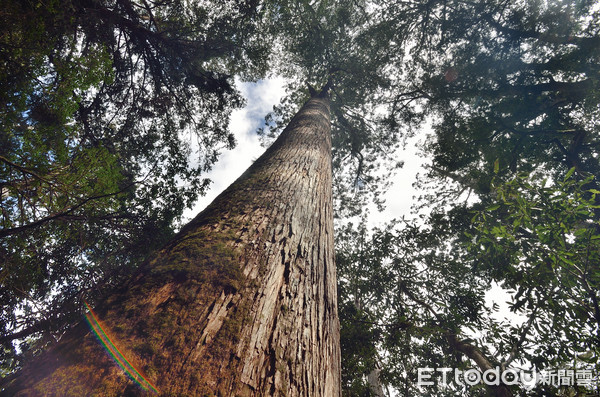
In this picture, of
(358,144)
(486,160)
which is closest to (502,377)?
(486,160)

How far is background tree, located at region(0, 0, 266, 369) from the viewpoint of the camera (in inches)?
118

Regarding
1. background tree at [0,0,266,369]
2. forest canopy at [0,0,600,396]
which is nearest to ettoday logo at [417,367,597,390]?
forest canopy at [0,0,600,396]

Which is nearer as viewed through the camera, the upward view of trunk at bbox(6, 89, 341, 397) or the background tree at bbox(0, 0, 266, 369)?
the upward view of trunk at bbox(6, 89, 341, 397)

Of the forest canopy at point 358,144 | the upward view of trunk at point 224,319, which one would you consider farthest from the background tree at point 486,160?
the upward view of trunk at point 224,319

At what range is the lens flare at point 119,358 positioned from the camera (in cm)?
60

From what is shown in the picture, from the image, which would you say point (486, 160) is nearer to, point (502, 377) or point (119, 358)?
point (502, 377)

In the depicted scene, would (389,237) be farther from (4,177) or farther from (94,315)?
(4,177)

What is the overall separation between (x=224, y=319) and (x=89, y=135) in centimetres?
623

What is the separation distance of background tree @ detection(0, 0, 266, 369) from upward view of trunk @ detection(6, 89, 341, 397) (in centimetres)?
159

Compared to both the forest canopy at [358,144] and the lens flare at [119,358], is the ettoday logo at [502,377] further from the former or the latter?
the lens flare at [119,358]

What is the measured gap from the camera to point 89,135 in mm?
5117

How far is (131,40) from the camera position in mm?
5047

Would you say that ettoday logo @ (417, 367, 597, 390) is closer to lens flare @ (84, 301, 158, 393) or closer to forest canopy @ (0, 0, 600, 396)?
forest canopy @ (0, 0, 600, 396)

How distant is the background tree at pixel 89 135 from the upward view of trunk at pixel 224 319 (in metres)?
1.59
